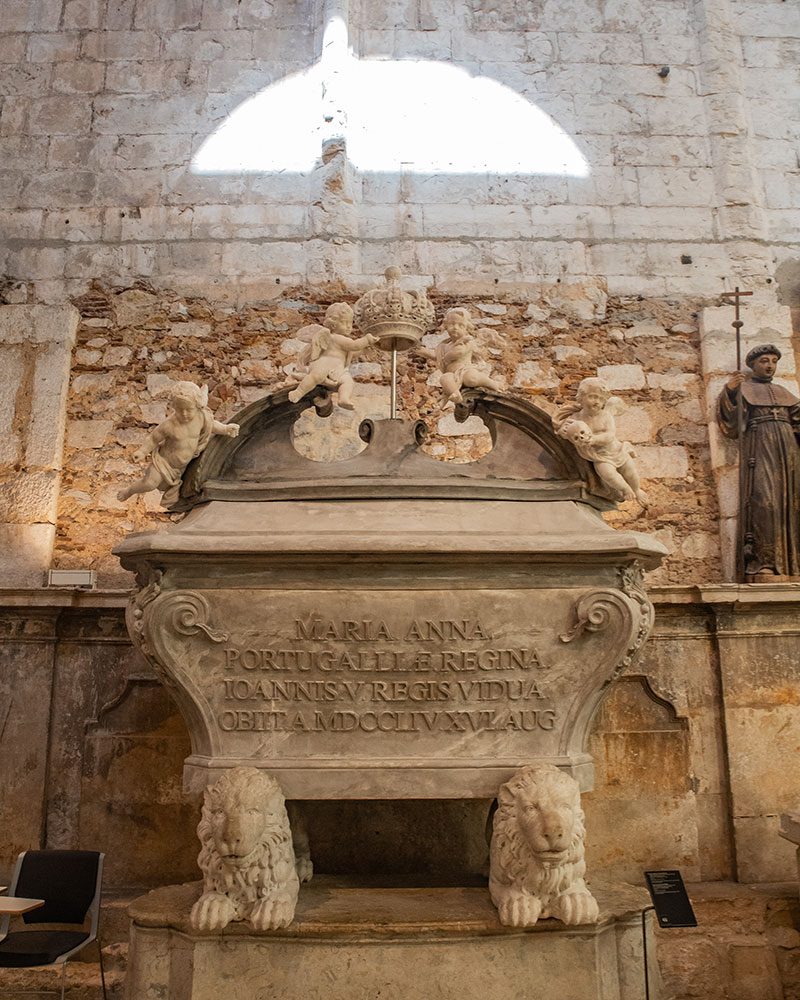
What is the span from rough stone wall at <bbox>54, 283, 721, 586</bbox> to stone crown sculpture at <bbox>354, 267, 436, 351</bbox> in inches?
62.4

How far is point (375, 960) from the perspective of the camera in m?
2.62

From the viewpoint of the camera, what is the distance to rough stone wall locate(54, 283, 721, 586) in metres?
4.94

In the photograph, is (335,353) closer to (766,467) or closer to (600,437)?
(600,437)

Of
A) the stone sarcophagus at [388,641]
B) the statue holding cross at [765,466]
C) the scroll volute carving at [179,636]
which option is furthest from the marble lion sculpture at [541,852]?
the statue holding cross at [765,466]

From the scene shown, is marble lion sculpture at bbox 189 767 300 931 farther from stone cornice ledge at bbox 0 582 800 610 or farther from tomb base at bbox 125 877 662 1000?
stone cornice ledge at bbox 0 582 800 610

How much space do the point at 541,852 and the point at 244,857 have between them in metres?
0.85

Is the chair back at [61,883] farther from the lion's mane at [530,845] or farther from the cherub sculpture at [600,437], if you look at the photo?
the cherub sculpture at [600,437]

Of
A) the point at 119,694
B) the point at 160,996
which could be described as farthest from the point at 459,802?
the point at 119,694

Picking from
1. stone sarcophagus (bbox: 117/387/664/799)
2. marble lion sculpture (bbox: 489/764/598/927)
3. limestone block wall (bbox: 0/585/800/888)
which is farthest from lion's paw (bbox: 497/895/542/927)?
limestone block wall (bbox: 0/585/800/888)

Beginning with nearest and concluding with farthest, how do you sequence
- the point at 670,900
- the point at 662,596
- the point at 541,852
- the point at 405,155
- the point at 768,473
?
1. the point at 541,852
2. the point at 670,900
3. the point at 662,596
4. the point at 768,473
5. the point at 405,155

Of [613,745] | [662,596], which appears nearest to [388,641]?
[613,745]

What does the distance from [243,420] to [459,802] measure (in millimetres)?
1678

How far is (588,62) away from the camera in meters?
5.76

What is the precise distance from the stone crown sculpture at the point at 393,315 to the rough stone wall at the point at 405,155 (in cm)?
197
